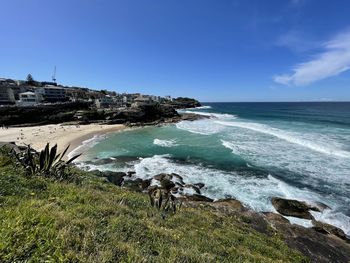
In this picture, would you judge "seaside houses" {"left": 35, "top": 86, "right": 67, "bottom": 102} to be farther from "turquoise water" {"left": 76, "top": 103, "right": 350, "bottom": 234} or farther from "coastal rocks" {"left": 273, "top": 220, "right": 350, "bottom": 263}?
"coastal rocks" {"left": 273, "top": 220, "right": 350, "bottom": 263}

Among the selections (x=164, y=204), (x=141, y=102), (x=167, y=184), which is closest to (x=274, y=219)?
(x=164, y=204)

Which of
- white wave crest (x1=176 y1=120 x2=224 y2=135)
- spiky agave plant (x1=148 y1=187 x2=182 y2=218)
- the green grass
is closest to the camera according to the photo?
the green grass

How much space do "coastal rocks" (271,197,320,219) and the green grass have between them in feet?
22.5

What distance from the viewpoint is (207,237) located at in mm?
7172

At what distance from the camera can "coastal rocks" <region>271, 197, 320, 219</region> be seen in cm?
1409

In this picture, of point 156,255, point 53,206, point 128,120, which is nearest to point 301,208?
point 156,255

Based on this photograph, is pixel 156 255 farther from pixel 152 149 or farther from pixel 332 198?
pixel 152 149

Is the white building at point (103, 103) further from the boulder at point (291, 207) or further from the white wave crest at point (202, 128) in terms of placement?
the boulder at point (291, 207)

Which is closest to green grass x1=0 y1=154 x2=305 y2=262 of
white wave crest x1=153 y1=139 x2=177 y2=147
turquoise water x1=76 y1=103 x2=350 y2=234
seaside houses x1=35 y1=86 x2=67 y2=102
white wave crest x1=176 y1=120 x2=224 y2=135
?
turquoise water x1=76 y1=103 x2=350 y2=234

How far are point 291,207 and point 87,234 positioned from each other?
1410 cm

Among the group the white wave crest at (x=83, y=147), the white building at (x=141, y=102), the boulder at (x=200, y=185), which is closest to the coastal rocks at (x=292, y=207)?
the boulder at (x=200, y=185)

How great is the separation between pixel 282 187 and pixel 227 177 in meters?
4.36

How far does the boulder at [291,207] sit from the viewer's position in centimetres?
1408

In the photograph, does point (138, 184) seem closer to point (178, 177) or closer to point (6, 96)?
point (178, 177)
